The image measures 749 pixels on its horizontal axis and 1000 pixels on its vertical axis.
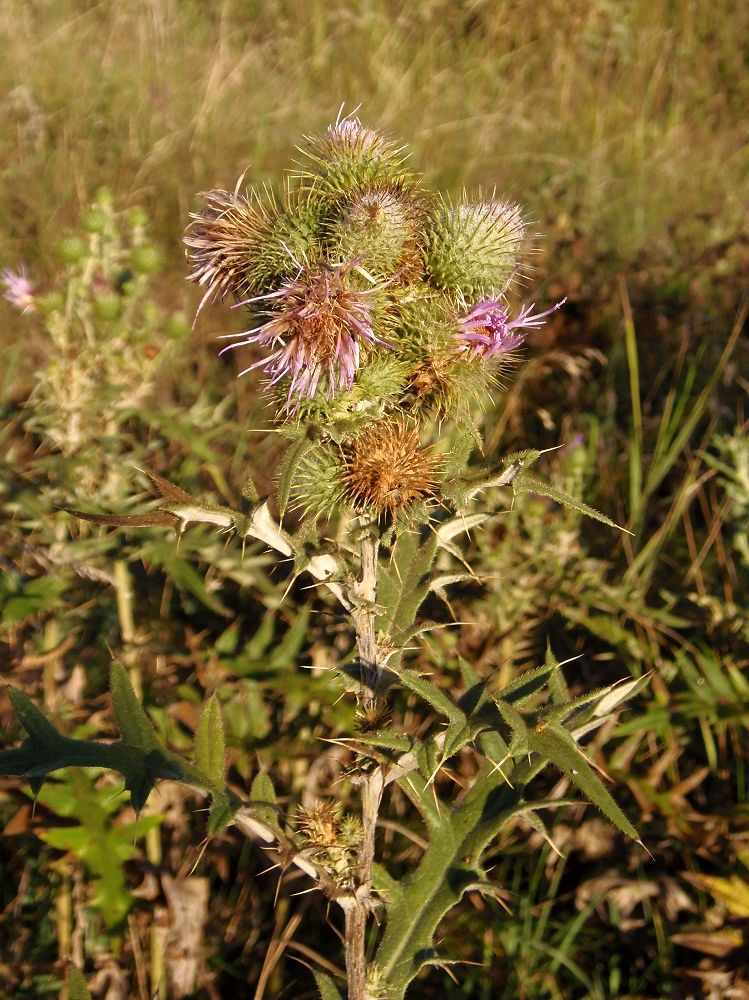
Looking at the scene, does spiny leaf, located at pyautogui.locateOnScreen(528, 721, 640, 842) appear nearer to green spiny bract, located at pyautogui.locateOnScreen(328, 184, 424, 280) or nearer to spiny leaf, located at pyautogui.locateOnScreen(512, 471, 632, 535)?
spiny leaf, located at pyautogui.locateOnScreen(512, 471, 632, 535)

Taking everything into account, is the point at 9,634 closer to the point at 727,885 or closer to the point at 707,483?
the point at 727,885

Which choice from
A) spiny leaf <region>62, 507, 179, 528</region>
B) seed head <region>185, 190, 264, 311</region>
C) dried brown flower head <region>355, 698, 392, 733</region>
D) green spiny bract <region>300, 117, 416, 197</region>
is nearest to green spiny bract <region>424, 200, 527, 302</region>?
green spiny bract <region>300, 117, 416, 197</region>

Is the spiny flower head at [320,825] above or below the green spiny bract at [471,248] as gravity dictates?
below

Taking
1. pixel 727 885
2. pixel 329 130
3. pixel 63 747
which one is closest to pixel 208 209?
pixel 329 130

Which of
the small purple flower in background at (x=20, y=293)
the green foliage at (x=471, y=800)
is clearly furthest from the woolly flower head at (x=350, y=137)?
the small purple flower in background at (x=20, y=293)

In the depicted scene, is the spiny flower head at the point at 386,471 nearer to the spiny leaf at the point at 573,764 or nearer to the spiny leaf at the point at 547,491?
the spiny leaf at the point at 547,491

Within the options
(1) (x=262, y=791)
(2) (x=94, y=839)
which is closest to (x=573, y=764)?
(1) (x=262, y=791)
